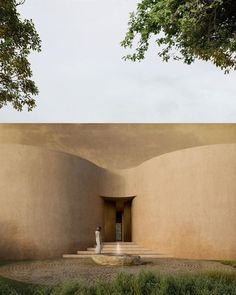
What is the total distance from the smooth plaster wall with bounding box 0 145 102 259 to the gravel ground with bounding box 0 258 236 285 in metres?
1.17

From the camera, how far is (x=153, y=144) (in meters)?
22.1

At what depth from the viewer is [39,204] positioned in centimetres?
1602

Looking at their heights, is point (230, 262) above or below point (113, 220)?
below

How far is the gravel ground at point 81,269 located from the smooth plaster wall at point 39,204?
1.17 metres

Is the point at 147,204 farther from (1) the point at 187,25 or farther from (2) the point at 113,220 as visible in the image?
(1) the point at 187,25

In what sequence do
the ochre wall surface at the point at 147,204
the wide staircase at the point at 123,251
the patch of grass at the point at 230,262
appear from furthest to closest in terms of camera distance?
the wide staircase at the point at 123,251 → the ochre wall surface at the point at 147,204 → the patch of grass at the point at 230,262

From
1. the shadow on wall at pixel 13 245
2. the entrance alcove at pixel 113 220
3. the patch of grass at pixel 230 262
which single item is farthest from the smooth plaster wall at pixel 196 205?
the shadow on wall at pixel 13 245

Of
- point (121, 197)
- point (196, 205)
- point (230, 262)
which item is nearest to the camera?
point (230, 262)

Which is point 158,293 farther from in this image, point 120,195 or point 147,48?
point 120,195

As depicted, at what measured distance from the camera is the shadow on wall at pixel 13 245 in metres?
15.4

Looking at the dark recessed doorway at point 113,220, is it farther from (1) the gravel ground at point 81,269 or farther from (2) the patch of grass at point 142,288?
(2) the patch of grass at point 142,288

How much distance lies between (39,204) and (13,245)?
184 cm

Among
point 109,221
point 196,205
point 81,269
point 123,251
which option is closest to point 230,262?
point 196,205

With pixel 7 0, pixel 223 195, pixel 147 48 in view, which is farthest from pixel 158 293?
pixel 7 0
